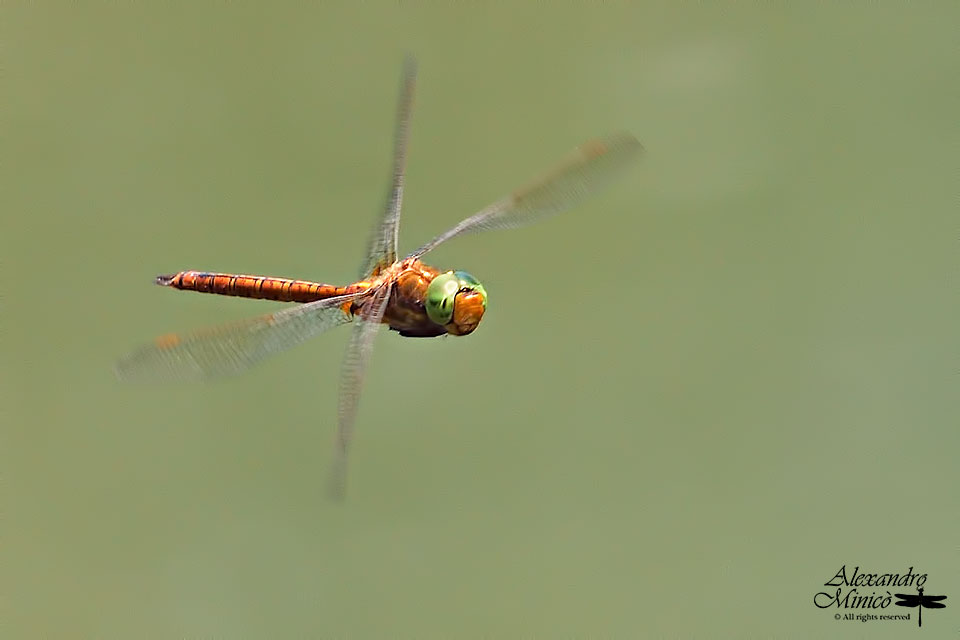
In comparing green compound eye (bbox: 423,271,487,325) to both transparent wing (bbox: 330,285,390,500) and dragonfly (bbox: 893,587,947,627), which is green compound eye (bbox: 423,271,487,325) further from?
dragonfly (bbox: 893,587,947,627)

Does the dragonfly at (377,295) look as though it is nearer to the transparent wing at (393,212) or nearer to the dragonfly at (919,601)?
the transparent wing at (393,212)

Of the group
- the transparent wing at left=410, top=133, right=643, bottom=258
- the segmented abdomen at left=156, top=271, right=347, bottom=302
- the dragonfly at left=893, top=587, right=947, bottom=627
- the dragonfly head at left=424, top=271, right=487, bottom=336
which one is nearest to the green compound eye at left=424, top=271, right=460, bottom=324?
the dragonfly head at left=424, top=271, right=487, bottom=336

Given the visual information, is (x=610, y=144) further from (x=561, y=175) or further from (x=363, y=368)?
(x=363, y=368)

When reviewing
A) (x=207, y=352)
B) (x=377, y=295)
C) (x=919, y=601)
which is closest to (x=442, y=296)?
(x=377, y=295)

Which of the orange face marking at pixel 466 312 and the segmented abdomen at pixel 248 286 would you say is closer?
the orange face marking at pixel 466 312

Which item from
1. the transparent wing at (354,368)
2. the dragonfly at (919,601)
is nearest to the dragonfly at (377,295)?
the transparent wing at (354,368)

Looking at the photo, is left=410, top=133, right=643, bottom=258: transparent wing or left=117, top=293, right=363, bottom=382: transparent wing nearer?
left=117, top=293, right=363, bottom=382: transparent wing
